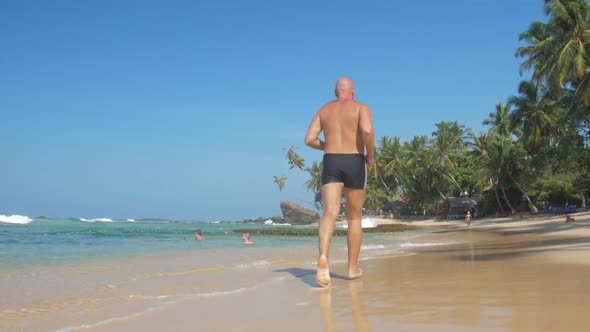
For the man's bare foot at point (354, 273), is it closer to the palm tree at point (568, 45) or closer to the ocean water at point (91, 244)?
the ocean water at point (91, 244)

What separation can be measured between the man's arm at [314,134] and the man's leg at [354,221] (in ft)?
1.78

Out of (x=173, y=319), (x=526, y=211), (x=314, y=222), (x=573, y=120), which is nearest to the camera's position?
(x=173, y=319)

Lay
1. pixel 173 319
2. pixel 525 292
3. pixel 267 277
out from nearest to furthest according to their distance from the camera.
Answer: pixel 173 319 < pixel 525 292 < pixel 267 277

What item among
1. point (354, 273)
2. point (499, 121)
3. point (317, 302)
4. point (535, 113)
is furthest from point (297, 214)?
point (317, 302)

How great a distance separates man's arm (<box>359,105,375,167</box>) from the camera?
4506 millimetres

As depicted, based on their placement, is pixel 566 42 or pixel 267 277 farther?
pixel 566 42

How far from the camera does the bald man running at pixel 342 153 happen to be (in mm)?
4500

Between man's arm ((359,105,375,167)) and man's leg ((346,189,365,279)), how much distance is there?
38cm

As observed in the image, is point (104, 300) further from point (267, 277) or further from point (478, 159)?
point (478, 159)

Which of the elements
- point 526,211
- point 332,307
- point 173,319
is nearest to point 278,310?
point 332,307

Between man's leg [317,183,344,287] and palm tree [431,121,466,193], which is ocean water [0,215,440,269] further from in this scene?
palm tree [431,121,466,193]

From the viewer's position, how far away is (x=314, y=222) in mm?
81312

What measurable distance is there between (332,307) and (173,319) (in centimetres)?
110

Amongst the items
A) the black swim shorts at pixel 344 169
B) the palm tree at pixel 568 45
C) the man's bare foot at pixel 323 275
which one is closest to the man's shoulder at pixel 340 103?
the black swim shorts at pixel 344 169
